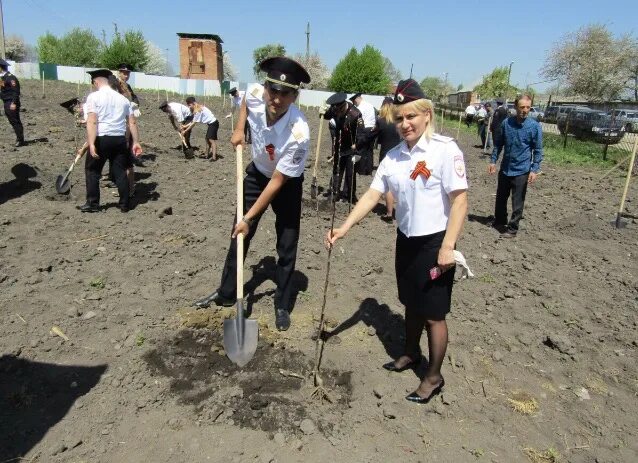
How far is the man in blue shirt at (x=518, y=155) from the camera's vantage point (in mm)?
5797

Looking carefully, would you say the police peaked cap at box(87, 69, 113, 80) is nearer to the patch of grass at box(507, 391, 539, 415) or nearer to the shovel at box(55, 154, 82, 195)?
the shovel at box(55, 154, 82, 195)

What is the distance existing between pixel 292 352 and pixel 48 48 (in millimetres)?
79210

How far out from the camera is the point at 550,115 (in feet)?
80.7

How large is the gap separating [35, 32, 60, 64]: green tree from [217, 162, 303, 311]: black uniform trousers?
74.8 meters

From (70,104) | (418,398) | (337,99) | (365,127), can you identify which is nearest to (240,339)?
(418,398)

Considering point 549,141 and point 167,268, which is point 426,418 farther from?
point 549,141

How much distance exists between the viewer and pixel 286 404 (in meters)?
2.67

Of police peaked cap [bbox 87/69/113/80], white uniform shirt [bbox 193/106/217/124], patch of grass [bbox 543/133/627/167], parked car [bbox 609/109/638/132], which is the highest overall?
parked car [bbox 609/109/638/132]

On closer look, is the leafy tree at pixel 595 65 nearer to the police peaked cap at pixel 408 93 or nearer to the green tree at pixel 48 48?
the police peaked cap at pixel 408 93

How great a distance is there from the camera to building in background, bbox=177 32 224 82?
4834 cm

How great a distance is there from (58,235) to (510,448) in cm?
482

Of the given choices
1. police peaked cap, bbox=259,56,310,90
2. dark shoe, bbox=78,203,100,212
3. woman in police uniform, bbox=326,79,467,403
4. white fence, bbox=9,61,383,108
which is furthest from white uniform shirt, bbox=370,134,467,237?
→ white fence, bbox=9,61,383,108

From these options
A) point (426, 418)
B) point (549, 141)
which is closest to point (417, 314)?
point (426, 418)

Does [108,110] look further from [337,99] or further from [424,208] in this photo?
[424,208]
